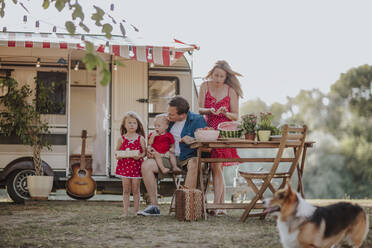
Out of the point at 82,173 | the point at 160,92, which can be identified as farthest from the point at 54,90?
the point at 160,92

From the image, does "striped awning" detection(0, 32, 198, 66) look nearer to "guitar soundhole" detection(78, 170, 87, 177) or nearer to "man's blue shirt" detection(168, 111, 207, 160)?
"guitar soundhole" detection(78, 170, 87, 177)

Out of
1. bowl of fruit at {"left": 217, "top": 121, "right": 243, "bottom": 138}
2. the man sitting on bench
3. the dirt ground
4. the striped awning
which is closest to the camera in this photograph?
the dirt ground

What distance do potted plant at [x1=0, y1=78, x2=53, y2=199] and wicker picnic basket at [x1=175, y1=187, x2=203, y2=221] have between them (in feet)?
10.5

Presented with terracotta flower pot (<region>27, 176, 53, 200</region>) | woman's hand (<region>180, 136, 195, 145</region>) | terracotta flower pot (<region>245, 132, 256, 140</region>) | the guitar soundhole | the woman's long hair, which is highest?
the woman's long hair

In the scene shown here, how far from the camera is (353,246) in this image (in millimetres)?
3551

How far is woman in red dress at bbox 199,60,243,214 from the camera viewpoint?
6113 mm

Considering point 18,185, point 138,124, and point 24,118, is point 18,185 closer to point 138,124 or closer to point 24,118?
point 24,118

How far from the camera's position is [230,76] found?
6.26 metres

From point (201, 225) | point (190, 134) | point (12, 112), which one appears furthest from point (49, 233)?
point (12, 112)

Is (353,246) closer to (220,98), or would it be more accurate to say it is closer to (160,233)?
(160,233)

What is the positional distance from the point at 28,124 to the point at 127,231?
3.87m

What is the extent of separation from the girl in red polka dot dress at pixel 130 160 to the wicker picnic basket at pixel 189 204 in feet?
2.20

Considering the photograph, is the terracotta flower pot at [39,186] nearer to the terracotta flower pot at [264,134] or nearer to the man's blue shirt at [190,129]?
the man's blue shirt at [190,129]

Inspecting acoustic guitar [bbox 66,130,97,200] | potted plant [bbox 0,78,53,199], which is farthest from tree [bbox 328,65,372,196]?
potted plant [bbox 0,78,53,199]
